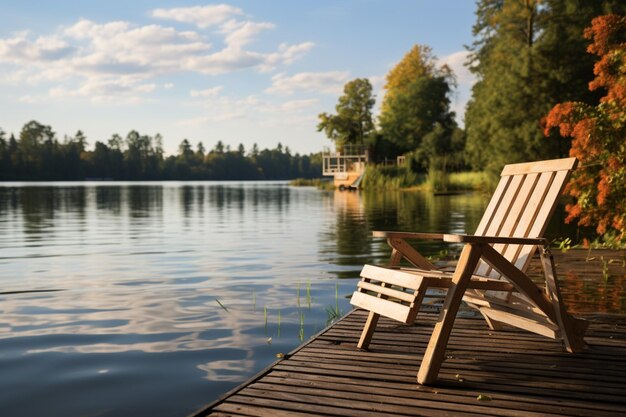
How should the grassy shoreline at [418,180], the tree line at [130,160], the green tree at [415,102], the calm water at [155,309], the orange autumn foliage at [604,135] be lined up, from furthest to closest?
the tree line at [130,160] < the green tree at [415,102] < the grassy shoreline at [418,180] < the orange autumn foliage at [604,135] < the calm water at [155,309]

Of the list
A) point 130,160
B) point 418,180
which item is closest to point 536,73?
point 418,180

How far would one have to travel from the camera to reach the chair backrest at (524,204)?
413cm

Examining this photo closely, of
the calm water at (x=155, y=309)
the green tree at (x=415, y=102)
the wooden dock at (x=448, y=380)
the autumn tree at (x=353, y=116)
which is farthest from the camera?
the autumn tree at (x=353, y=116)

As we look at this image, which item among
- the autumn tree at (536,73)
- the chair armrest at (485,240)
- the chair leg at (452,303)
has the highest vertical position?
the autumn tree at (536,73)

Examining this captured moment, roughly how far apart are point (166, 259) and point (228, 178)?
139 meters

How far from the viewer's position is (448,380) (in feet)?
11.3

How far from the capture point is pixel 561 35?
89.2ft

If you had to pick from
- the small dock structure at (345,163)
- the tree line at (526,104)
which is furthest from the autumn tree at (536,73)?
the small dock structure at (345,163)

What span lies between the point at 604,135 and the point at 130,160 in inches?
5113

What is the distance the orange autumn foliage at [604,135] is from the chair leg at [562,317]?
571 cm

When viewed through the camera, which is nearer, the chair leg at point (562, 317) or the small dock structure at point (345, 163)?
the chair leg at point (562, 317)

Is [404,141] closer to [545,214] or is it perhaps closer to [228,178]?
[545,214]

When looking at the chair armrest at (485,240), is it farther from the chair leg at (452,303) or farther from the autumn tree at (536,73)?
the autumn tree at (536,73)

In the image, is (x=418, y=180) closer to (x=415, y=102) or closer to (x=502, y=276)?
(x=415, y=102)
